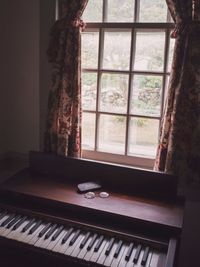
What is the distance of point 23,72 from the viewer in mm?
2291

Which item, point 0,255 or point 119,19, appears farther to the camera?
point 119,19

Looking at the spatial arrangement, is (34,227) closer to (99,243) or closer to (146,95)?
(99,243)

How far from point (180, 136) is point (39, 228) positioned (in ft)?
3.15

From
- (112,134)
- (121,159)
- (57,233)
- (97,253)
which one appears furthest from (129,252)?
(112,134)

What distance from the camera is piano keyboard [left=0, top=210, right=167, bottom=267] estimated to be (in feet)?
4.64

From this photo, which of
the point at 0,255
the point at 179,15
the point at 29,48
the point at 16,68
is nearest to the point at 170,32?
the point at 179,15

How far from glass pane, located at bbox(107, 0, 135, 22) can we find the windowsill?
3.07 feet

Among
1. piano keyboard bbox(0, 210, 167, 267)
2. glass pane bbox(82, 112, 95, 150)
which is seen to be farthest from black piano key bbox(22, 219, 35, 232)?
glass pane bbox(82, 112, 95, 150)

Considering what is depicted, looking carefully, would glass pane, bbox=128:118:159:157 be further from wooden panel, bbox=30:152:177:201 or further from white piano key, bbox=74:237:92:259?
white piano key, bbox=74:237:92:259

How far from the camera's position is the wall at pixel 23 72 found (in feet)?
7.09

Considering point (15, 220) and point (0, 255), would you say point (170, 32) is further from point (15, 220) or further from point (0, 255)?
point (0, 255)

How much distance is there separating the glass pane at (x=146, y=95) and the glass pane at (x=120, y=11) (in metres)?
0.40

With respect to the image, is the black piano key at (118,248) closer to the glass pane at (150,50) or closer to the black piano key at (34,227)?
the black piano key at (34,227)

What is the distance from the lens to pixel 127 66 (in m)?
2.13
